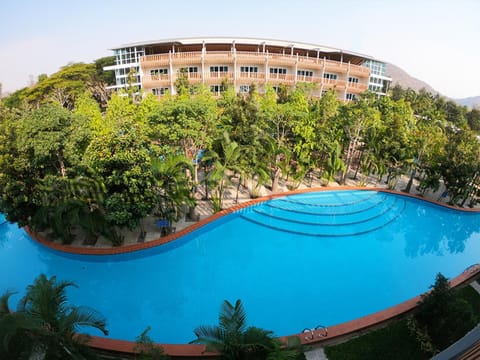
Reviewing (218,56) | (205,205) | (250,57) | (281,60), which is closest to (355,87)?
(281,60)

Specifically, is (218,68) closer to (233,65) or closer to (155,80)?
(233,65)

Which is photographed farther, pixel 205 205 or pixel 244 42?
pixel 244 42

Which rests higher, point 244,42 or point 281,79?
point 244,42

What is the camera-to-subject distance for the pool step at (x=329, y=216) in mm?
12891

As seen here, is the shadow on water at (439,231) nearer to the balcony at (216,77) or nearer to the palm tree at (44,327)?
the palm tree at (44,327)

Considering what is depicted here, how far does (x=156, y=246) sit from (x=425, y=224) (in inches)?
518

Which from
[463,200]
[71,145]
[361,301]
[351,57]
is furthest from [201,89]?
[351,57]

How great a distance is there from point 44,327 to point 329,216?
39.2 feet

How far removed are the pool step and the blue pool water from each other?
0.18 ft

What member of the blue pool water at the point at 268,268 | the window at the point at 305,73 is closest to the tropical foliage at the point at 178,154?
the blue pool water at the point at 268,268

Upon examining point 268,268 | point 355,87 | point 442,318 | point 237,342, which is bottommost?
point 442,318

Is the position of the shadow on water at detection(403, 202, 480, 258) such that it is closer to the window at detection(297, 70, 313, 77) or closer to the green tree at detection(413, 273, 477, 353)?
the green tree at detection(413, 273, 477, 353)

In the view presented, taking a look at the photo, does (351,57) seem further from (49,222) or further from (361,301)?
(49,222)

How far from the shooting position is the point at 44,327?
530cm
